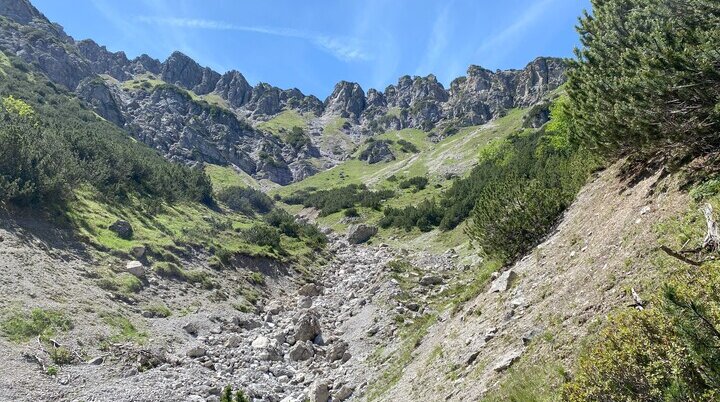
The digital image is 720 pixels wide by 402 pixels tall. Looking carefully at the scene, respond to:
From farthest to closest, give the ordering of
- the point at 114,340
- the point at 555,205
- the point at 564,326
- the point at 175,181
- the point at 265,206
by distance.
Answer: the point at 265,206 < the point at 175,181 < the point at 114,340 < the point at 555,205 < the point at 564,326

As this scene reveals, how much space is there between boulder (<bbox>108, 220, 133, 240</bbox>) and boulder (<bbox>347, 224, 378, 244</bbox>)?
2561cm

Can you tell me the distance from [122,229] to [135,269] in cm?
665

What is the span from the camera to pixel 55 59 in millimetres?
122375

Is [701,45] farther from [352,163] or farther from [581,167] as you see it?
[352,163]

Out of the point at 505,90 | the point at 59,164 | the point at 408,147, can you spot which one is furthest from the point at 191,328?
the point at 505,90

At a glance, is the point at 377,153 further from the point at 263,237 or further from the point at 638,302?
the point at 638,302

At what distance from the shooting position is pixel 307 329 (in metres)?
21.1

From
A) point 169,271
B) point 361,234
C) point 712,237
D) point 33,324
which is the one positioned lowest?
point 712,237

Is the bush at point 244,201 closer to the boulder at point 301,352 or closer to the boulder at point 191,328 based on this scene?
the boulder at point 191,328

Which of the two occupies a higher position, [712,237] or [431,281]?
[431,281]

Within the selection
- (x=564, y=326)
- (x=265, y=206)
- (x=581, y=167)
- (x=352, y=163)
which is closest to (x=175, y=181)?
(x=265, y=206)

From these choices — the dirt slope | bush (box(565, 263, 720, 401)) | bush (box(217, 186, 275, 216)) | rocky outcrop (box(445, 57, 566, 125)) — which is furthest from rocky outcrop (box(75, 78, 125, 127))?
bush (box(565, 263, 720, 401))

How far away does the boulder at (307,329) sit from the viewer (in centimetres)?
2089

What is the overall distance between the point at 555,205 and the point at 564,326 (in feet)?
31.3
